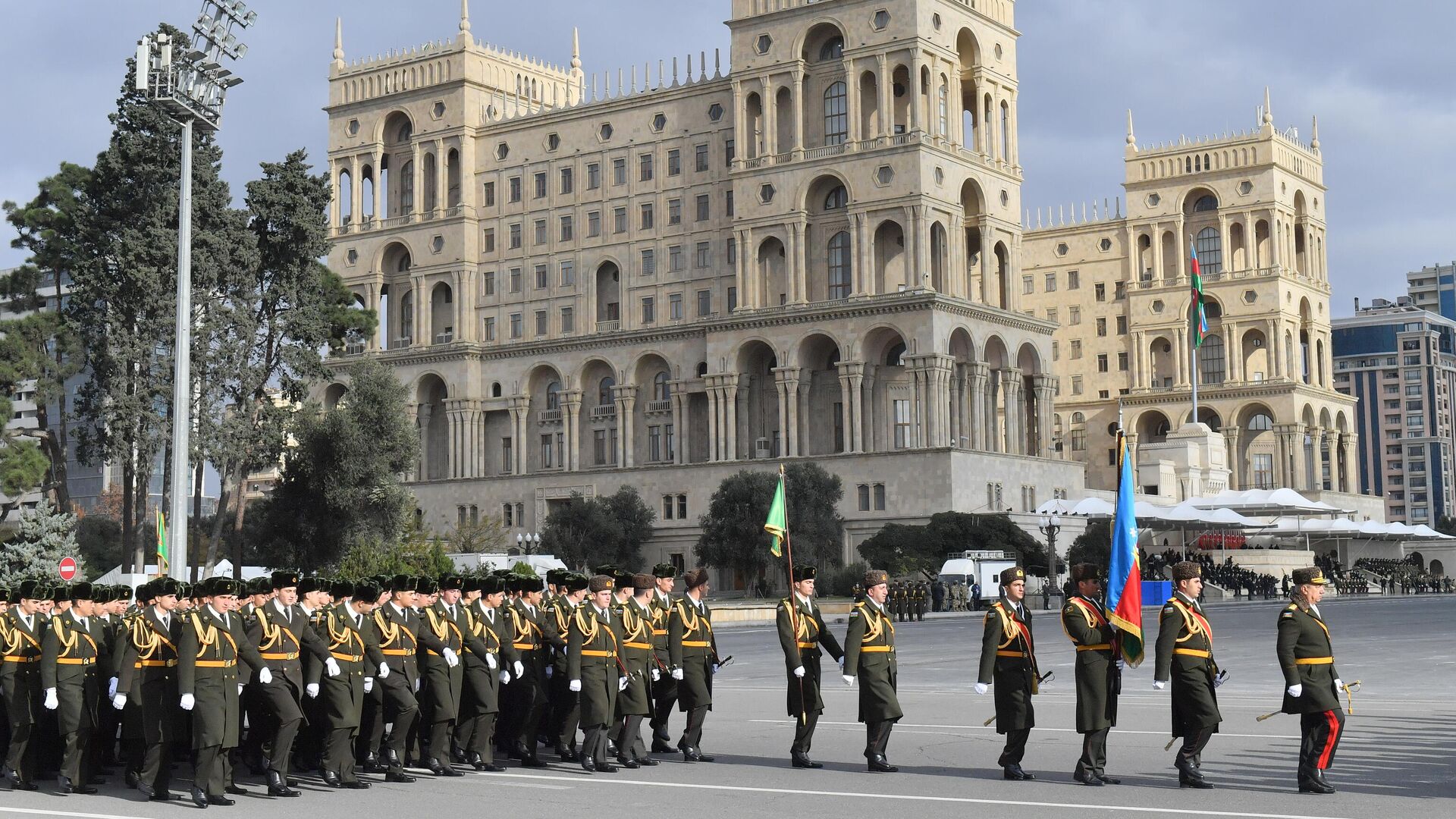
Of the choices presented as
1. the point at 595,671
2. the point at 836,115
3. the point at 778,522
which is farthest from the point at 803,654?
the point at 836,115

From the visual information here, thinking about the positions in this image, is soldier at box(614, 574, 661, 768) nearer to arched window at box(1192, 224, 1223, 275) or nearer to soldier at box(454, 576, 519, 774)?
soldier at box(454, 576, 519, 774)

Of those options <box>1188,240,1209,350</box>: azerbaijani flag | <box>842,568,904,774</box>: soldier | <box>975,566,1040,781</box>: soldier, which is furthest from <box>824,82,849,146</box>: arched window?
<box>975,566,1040,781</box>: soldier

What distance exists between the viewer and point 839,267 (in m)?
76.6

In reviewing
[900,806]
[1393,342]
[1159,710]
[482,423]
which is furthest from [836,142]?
[1393,342]

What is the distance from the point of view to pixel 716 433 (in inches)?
3091

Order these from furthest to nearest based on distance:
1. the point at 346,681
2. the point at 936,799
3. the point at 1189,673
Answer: the point at 346,681 → the point at 1189,673 → the point at 936,799

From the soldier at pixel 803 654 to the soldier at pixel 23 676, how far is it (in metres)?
6.81

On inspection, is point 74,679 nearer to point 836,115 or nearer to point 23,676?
point 23,676

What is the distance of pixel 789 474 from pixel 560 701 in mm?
53174

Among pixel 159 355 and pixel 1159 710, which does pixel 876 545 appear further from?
pixel 1159 710

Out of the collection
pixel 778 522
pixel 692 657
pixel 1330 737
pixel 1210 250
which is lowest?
pixel 1330 737

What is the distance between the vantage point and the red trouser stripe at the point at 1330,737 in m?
14.6

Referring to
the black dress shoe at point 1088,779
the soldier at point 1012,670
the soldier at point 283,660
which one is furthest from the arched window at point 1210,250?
the soldier at point 283,660

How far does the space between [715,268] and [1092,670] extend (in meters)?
65.7
